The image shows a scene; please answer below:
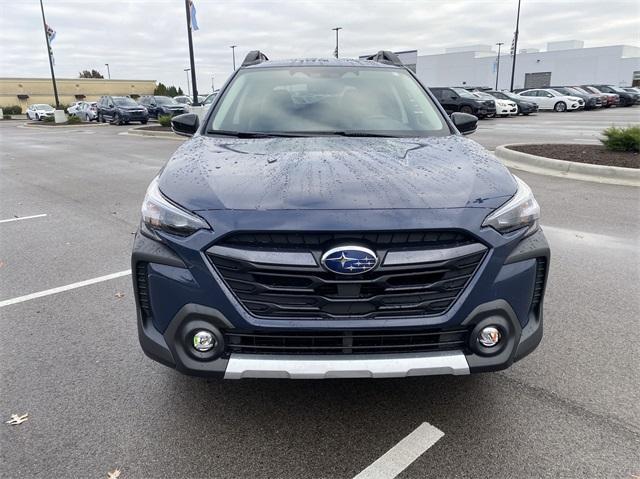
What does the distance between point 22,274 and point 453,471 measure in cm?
442

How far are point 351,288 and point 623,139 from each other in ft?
33.8

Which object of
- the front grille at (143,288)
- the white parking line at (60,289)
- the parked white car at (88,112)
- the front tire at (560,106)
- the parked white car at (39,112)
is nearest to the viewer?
the front grille at (143,288)

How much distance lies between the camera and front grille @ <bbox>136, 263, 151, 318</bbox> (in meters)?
2.36

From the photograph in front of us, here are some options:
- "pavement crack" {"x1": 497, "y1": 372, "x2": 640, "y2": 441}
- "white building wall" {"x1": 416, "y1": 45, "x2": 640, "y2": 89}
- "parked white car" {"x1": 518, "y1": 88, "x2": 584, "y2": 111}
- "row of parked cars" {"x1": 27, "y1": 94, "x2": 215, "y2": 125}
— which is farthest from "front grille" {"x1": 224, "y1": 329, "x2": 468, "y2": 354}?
"white building wall" {"x1": 416, "y1": 45, "x2": 640, "y2": 89}

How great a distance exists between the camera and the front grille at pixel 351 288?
217cm

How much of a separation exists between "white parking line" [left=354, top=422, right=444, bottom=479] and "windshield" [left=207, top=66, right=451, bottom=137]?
6.15 ft

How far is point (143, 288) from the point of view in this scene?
2.38 meters

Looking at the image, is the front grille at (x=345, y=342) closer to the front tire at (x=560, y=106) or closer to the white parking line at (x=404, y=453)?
the white parking line at (x=404, y=453)

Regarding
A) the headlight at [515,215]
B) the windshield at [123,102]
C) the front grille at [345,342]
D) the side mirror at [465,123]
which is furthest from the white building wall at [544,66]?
the front grille at [345,342]

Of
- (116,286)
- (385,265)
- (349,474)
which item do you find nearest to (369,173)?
(385,265)

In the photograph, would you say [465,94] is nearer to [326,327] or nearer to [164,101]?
[164,101]

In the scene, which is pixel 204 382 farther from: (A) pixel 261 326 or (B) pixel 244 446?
(A) pixel 261 326

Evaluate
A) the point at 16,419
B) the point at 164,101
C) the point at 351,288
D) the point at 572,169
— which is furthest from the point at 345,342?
the point at 164,101

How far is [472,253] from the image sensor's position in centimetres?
220
